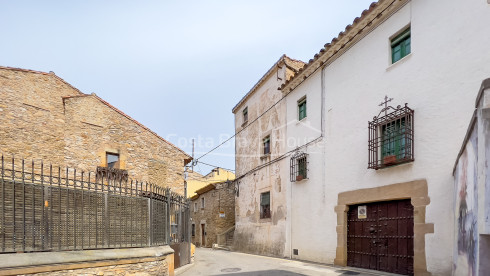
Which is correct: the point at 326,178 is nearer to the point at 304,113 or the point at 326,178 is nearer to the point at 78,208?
the point at 304,113

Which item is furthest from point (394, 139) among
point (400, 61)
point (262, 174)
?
point (262, 174)

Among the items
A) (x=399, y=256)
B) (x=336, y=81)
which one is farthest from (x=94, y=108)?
(x=399, y=256)

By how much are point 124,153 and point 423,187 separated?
13402 millimetres

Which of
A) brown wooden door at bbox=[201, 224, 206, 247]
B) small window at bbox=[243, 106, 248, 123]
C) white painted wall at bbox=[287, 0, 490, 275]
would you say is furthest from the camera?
brown wooden door at bbox=[201, 224, 206, 247]

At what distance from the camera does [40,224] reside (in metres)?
5.53

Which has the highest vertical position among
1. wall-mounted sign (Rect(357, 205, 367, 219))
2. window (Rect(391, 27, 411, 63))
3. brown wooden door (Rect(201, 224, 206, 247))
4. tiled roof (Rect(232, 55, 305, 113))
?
tiled roof (Rect(232, 55, 305, 113))

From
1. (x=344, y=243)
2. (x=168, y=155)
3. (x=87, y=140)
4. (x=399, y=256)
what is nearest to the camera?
(x=399, y=256)

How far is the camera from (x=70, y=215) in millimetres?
6023

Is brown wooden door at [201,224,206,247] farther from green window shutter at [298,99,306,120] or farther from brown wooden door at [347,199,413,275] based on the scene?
brown wooden door at [347,199,413,275]

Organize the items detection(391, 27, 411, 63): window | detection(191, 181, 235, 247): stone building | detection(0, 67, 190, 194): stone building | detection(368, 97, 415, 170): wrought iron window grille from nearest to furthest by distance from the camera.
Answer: detection(368, 97, 415, 170): wrought iron window grille, detection(391, 27, 411, 63): window, detection(0, 67, 190, 194): stone building, detection(191, 181, 235, 247): stone building

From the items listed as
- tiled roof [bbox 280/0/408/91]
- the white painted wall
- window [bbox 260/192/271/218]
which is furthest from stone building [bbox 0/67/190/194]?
the white painted wall

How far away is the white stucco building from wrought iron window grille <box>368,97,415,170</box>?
0.03 m

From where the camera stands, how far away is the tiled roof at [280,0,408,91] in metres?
9.02

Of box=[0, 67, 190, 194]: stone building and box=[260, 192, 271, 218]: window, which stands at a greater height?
box=[0, 67, 190, 194]: stone building
